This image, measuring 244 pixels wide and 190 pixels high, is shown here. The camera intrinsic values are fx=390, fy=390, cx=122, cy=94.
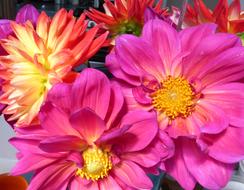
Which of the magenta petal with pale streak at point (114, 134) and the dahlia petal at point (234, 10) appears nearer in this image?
the magenta petal with pale streak at point (114, 134)

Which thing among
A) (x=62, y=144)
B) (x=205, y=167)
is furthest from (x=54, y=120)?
(x=205, y=167)

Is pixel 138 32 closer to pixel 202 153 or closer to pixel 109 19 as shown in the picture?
pixel 109 19

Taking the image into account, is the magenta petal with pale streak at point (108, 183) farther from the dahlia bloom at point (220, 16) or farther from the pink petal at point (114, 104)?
the dahlia bloom at point (220, 16)

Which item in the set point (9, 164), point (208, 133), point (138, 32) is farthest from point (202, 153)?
point (9, 164)

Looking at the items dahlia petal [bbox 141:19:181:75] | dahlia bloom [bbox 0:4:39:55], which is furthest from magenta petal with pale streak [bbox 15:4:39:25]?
dahlia petal [bbox 141:19:181:75]

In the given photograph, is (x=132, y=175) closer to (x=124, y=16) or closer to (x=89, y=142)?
(x=89, y=142)

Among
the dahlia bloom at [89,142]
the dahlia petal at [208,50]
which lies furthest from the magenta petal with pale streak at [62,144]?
the dahlia petal at [208,50]

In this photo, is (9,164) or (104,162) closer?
(104,162)
